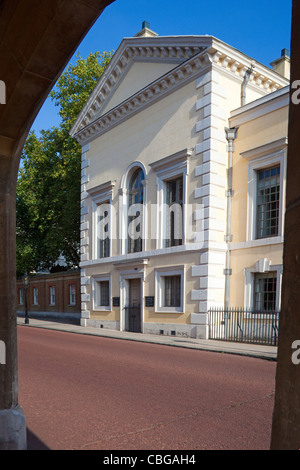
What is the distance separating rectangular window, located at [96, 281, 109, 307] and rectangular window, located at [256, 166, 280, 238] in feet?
35.1

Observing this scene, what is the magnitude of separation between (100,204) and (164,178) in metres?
6.17

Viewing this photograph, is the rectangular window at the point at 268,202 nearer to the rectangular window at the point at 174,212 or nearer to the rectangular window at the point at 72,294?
the rectangular window at the point at 174,212

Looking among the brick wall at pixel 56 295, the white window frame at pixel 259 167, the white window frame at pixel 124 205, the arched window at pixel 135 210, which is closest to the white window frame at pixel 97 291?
the white window frame at pixel 124 205

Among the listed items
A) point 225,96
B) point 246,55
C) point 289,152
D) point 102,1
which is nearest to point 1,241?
point 102,1

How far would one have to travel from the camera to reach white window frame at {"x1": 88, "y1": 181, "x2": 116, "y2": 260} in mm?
22797

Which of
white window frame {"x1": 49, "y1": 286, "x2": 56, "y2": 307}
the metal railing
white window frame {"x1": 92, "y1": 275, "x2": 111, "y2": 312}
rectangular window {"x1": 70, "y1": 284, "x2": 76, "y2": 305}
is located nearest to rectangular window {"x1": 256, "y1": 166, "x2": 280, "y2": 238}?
the metal railing

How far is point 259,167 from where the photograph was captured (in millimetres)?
16453

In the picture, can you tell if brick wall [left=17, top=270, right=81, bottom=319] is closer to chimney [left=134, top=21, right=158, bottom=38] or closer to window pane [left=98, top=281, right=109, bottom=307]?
window pane [left=98, top=281, right=109, bottom=307]

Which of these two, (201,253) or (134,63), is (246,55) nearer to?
(134,63)

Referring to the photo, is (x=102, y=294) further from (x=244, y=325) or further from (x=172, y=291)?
(x=244, y=325)

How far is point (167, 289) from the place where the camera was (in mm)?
19391

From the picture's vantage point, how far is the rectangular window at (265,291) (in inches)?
619

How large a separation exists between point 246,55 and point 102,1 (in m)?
17.3
